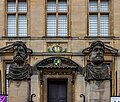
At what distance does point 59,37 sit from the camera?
1069 inches

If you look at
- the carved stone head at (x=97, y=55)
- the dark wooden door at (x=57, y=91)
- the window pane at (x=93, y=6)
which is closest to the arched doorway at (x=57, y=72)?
the dark wooden door at (x=57, y=91)

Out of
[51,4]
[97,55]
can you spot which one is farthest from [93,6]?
[97,55]

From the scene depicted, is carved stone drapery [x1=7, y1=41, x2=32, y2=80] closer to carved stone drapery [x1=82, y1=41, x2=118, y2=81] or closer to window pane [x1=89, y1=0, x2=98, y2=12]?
carved stone drapery [x1=82, y1=41, x2=118, y2=81]

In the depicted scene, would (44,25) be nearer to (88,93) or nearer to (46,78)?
(46,78)

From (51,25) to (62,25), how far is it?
0.60 meters

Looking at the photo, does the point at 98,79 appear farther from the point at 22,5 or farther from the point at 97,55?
the point at 22,5

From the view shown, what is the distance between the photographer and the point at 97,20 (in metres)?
27.5

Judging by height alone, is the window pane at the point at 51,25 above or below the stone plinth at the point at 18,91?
above

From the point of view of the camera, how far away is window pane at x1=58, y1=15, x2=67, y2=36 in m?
Result: 27.4

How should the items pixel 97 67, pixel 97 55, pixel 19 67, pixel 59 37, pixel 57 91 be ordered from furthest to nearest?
pixel 57 91, pixel 59 37, pixel 19 67, pixel 97 67, pixel 97 55

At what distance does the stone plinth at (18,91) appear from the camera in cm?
1966

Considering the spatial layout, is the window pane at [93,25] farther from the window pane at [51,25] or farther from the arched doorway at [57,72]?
the arched doorway at [57,72]

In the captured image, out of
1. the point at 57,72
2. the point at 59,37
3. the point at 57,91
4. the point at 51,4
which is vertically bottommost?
the point at 57,91

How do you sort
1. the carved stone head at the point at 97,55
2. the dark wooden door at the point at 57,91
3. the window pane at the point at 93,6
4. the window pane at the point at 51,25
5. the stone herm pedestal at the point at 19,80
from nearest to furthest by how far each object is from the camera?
the carved stone head at the point at 97,55 < the stone herm pedestal at the point at 19,80 < the dark wooden door at the point at 57,91 < the window pane at the point at 51,25 < the window pane at the point at 93,6
